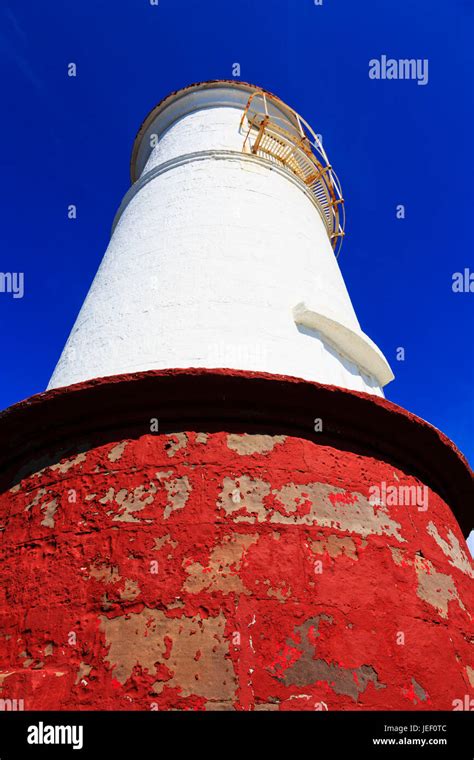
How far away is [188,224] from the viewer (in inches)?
186

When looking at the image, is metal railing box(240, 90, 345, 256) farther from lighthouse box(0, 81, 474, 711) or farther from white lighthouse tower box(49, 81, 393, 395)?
lighthouse box(0, 81, 474, 711)

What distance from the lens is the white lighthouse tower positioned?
3715 millimetres

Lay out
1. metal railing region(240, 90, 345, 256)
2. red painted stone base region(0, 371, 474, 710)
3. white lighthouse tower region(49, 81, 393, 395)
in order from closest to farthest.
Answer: red painted stone base region(0, 371, 474, 710) → white lighthouse tower region(49, 81, 393, 395) → metal railing region(240, 90, 345, 256)

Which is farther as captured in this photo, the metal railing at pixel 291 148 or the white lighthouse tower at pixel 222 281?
the metal railing at pixel 291 148

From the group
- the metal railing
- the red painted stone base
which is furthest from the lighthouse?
the metal railing

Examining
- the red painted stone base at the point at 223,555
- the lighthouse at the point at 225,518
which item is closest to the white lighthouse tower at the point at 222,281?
the lighthouse at the point at 225,518

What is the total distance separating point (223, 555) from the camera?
2609 millimetres

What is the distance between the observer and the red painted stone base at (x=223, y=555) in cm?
238

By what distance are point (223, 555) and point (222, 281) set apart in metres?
2.17

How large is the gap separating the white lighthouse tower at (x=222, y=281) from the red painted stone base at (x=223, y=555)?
554mm

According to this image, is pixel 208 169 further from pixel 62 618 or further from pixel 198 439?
pixel 62 618

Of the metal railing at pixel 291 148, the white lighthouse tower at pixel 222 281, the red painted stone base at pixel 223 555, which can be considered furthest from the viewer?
the metal railing at pixel 291 148

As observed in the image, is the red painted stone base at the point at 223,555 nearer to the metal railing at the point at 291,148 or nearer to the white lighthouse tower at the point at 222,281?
the white lighthouse tower at the point at 222,281

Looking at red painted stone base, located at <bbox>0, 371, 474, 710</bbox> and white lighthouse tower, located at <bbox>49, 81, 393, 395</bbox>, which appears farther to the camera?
white lighthouse tower, located at <bbox>49, 81, 393, 395</bbox>
